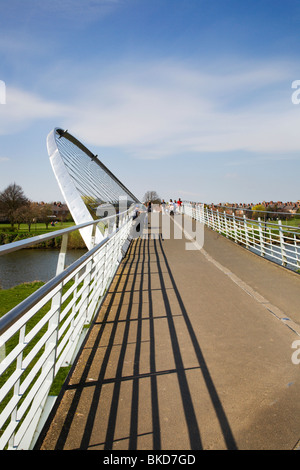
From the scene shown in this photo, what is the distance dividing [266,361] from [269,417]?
1.11 metres

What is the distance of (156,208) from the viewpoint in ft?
181

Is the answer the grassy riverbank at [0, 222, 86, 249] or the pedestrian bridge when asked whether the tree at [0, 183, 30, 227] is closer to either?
the grassy riverbank at [0, 222, 86, 249]

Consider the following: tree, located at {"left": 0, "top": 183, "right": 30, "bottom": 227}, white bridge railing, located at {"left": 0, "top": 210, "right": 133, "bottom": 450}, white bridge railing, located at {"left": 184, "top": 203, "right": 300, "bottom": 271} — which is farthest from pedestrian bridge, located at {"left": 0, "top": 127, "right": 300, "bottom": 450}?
tree, located at {"left": 0, "top": 183, "right": 30, "bottom": 227}

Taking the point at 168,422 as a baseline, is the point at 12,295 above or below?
below

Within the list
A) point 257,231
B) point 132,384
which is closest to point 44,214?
point 257,231

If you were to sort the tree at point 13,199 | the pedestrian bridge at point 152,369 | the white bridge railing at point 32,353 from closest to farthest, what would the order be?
the white bridge railing at point 32,353
the pedestrian bridge at point 152,369
the tree at point 13,199

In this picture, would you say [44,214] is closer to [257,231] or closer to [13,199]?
[13,199]

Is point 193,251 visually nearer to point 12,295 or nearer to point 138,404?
point 12,295

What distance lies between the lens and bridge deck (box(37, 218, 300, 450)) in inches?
106

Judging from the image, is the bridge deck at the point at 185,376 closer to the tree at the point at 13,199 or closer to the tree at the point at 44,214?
the tree at the point at 44,214

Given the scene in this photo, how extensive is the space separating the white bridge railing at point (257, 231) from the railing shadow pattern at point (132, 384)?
568 centimetres

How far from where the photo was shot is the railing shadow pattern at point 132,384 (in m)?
2.66

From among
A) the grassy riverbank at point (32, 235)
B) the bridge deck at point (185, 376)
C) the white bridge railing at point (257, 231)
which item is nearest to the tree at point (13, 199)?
the grassy riverbank at point (32, 235)
